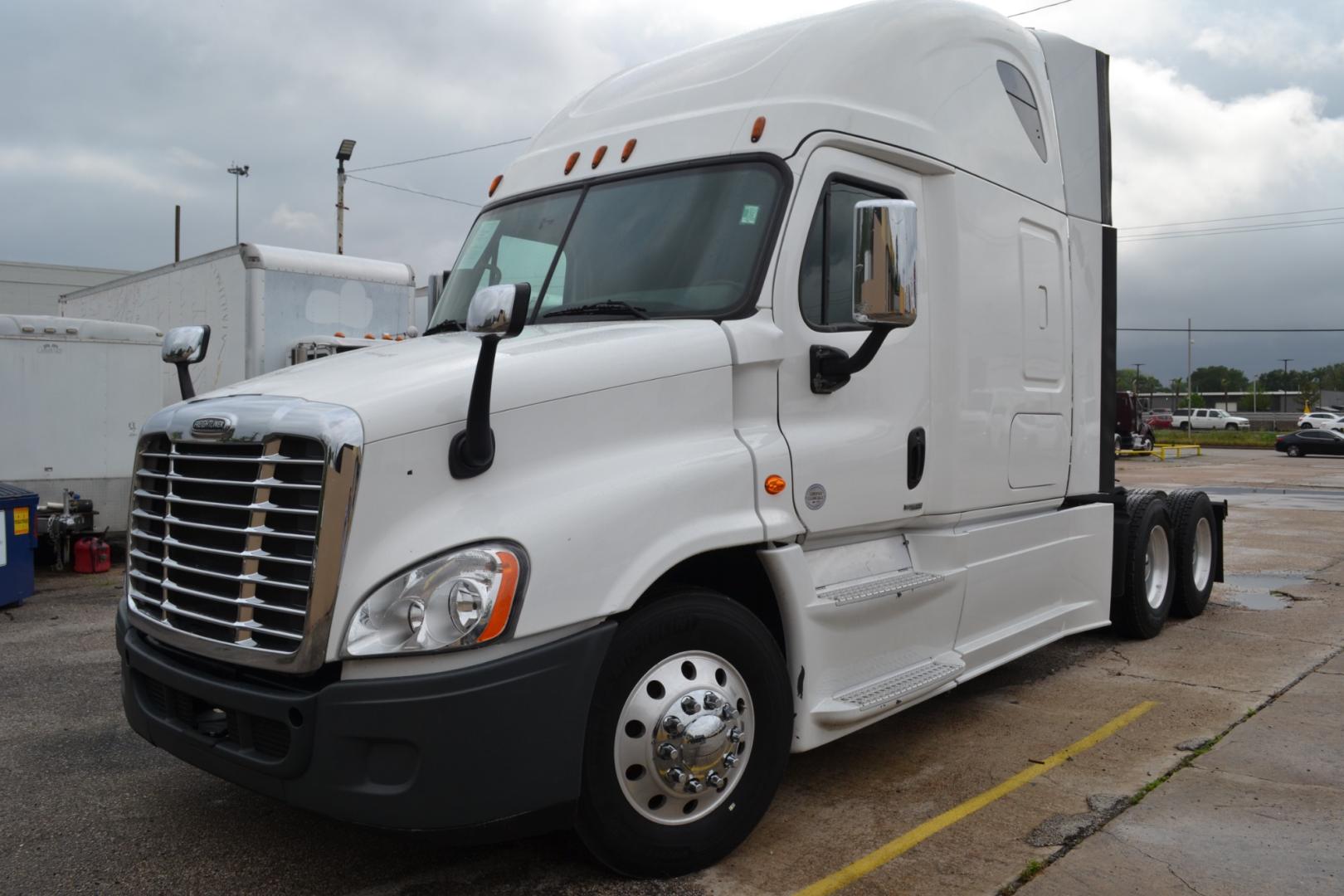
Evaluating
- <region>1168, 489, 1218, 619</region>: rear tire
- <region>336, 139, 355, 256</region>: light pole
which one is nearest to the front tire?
<region>1168, 489, 1218, 619</region>: rear tire

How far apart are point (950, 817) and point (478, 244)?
3314 millimetres

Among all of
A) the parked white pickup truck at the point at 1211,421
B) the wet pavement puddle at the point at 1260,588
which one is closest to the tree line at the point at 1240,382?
the parked white pickup truck at the point at 1211,421

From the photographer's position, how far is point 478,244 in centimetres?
521

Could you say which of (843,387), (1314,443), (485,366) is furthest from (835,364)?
(1314,443)

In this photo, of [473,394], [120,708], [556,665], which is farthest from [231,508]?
[120,708]

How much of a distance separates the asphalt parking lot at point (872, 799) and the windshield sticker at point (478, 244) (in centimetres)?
256

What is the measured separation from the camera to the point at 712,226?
13.8 feet

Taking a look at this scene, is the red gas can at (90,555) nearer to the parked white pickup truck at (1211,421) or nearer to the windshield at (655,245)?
the windshield at (655,245)

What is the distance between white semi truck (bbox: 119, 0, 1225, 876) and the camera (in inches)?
125

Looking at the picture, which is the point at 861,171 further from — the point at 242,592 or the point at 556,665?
the point at 242,592

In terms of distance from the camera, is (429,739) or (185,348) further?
(185,348)

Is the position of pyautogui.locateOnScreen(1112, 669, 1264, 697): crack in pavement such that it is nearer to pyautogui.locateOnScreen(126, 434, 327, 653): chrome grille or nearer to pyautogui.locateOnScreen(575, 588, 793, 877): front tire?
pyautogui.locateOnScreen(575, 588, 793, 877): front tire

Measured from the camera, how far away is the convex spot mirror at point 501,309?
3.16 m

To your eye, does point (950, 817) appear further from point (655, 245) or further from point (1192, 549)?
point (1192, 549)
